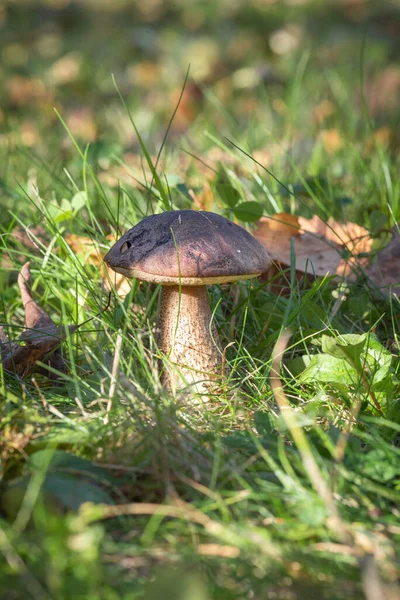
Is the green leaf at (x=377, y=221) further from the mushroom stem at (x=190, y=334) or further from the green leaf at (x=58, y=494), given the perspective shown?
the green leaf at (x=58, y=494)

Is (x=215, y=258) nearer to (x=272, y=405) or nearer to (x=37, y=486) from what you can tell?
(x=272, y=405)

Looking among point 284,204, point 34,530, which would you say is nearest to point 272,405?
point 34,530

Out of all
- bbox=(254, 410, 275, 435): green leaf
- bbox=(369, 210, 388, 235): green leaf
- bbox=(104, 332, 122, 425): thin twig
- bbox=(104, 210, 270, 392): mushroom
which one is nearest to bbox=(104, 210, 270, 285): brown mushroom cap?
bbox=(104, 210, 270, 392): mushroom

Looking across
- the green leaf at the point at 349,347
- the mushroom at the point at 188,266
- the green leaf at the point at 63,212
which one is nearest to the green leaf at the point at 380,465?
the green leaf at the point at 349,347

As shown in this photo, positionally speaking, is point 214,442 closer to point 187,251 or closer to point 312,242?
point 187,251

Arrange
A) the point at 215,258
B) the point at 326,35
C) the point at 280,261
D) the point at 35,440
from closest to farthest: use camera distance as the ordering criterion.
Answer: the point at 35,440
the point at 215,258
the point at 280,261
the point at 326,35

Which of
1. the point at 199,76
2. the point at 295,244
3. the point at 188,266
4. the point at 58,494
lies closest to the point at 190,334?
the point at 188,266

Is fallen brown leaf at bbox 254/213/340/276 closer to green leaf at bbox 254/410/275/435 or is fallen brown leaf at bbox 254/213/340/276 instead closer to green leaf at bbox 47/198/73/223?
green leaf at bbox 47/198/73/223

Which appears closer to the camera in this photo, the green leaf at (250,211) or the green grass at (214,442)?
the green grass at (214,442)
